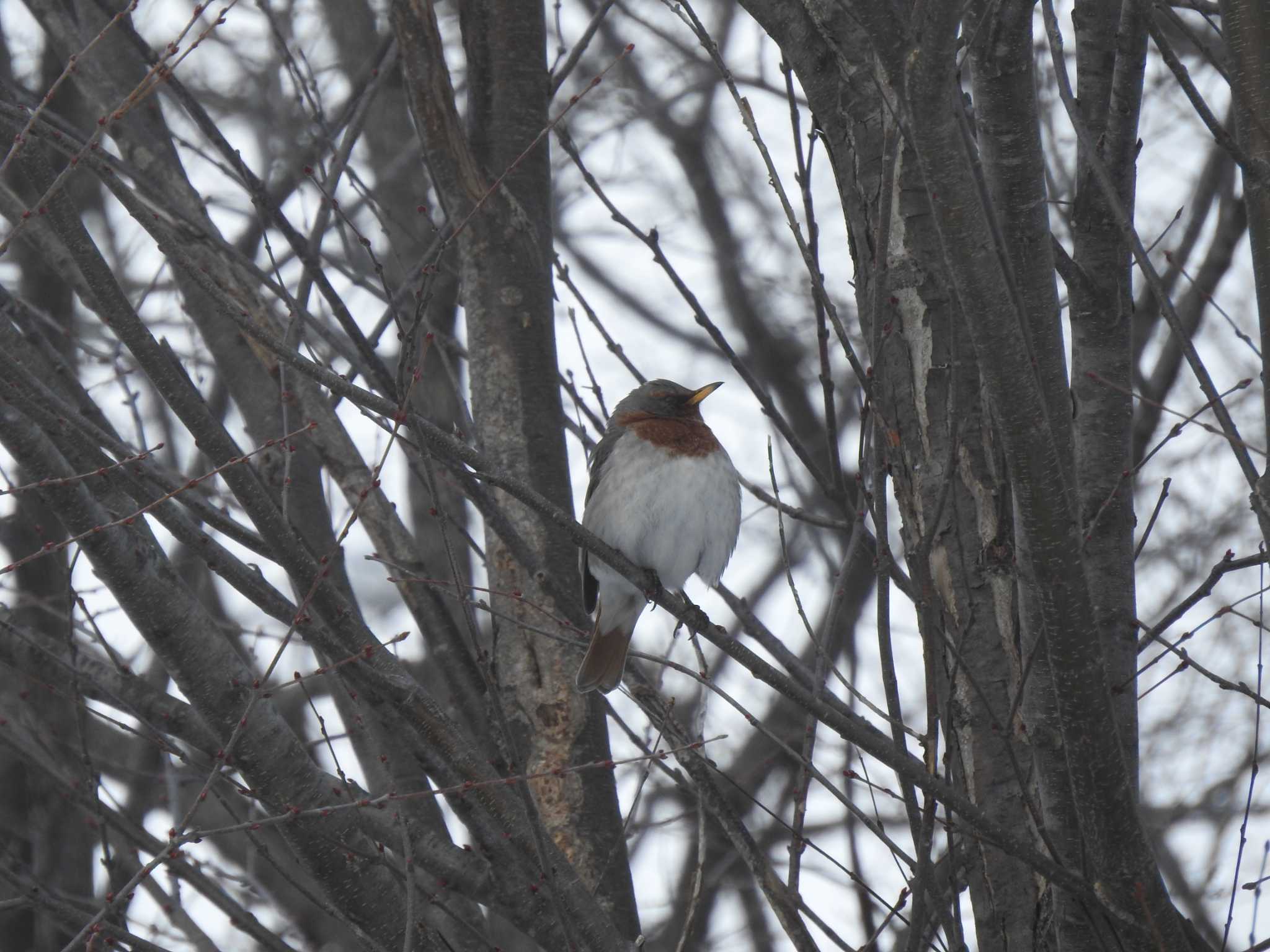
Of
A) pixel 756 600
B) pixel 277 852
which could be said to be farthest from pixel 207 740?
pixel 756 600

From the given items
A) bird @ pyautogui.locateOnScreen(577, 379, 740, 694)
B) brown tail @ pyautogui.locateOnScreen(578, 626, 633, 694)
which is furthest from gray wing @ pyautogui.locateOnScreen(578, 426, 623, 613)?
brown tail @ pyautogui.locateOnScreen(578, 626, 633, 694)

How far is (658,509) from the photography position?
17.4ft

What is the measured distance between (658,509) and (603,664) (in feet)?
2.41

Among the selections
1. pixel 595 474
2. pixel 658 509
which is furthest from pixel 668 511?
pixel 595 474

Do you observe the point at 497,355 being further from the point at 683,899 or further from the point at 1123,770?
the point at 683,899

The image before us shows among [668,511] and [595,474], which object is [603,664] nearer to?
[668,511]

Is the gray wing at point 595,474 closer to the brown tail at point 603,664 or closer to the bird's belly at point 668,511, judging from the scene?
the bird's belly at point 668,511

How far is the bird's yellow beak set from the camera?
5691mm

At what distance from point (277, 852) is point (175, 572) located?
4.16m

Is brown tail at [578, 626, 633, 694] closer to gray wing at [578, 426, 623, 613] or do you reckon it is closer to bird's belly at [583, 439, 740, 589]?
bird's belly at [583, 439, 740, 589]

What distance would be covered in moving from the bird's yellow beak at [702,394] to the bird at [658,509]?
0.07ft

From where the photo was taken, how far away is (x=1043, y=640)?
3234mm

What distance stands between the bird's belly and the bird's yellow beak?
0.29 m

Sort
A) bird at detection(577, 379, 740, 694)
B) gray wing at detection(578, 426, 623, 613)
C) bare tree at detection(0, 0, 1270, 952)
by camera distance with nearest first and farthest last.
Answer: bare tree at detection(0, 0, 1270, 952), bird at detection(577, 379, 740, 694), gray wing at detection(578, 426, 623, 613)
